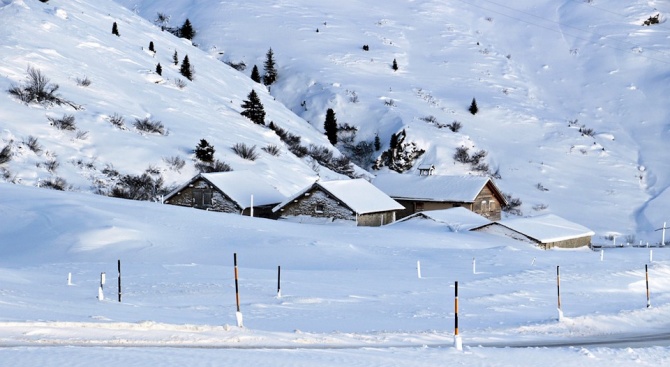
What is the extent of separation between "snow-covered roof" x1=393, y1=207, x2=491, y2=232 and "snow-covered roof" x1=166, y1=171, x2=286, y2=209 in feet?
27.5

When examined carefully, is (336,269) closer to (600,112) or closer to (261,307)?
(261,307)

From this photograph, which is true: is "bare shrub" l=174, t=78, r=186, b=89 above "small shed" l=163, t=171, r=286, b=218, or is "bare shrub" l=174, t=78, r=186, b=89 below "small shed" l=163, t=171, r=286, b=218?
above

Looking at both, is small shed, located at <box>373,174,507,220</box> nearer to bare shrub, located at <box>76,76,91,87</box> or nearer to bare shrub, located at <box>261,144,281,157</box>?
bare shrub, located at <box>261,144,281,157</box>

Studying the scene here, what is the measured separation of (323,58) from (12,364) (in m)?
85.6

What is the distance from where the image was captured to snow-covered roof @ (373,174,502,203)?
56312 mm

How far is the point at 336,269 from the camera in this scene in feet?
98.6

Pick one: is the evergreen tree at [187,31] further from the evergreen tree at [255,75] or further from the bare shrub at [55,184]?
the bare shrub at [55,184]

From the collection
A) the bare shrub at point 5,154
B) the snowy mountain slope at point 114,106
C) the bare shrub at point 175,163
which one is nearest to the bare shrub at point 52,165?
the snowy mountain slope at point 114,106

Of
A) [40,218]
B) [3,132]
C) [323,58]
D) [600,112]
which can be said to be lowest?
[40,218]

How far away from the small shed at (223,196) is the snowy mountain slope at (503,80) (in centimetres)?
2591

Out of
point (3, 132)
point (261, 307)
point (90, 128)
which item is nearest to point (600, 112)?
point (90, 128)

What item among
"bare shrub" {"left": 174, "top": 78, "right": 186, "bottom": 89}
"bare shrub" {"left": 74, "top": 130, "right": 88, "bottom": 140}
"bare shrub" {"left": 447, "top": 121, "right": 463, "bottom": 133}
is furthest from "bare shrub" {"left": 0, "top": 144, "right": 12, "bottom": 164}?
"bare shrub" {"left": 447, "top": 121, "right": 463, "bottom": 133}

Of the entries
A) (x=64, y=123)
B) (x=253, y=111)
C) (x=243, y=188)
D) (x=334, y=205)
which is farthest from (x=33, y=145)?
(x=253, y=111)

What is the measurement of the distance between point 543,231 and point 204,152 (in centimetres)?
2478
